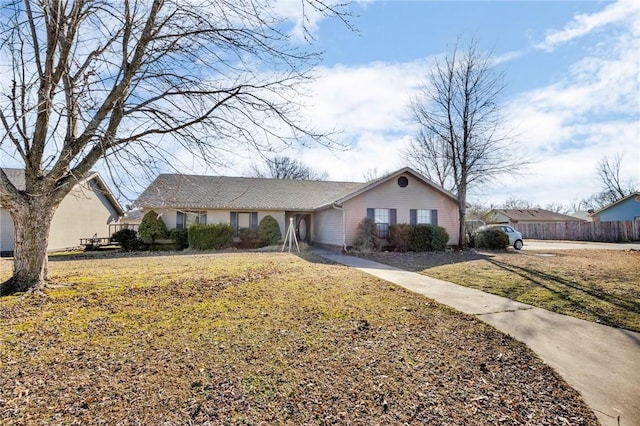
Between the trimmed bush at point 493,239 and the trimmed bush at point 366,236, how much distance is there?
6929 millimetres

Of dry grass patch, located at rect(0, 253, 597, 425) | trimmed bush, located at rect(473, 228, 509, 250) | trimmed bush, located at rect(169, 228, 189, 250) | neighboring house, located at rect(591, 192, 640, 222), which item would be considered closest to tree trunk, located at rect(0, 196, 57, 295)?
dry grass patch, located at rect(0, 253, 597, 425)

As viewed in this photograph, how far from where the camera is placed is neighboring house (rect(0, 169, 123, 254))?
16.8 meters

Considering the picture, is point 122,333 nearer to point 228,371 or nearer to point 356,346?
point 228,371

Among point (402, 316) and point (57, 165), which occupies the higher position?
point (57, 165)

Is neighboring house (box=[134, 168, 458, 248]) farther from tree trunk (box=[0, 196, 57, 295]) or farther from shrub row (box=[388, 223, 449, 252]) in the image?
tree trunk (box=[0, 196, 57, 295])

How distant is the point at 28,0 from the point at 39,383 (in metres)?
5.53

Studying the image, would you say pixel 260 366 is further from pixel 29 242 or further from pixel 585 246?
pixel 585 246

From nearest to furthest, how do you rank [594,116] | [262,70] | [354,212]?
[262,70], [594,116], [354,212]

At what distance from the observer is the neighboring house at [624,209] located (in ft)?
99.0

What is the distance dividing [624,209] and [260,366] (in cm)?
4183

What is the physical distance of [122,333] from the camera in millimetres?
4008

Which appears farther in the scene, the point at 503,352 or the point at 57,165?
the point at 57,165

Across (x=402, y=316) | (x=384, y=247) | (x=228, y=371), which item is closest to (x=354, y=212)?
(x=384, y=247)

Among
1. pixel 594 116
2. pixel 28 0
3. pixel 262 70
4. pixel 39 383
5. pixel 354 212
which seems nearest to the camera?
pixel 39 383
